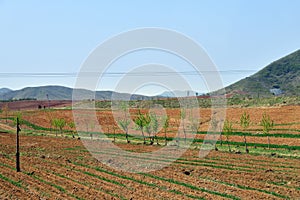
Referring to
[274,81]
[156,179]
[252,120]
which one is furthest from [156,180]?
[274,81]

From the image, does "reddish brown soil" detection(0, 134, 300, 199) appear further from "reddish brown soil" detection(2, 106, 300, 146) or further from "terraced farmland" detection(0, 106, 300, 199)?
"reddish brown soil" detection(2, 106, 300, 146)

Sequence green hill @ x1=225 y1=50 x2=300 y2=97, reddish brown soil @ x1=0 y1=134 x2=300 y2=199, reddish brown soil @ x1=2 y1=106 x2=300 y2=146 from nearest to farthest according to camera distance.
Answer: reddish brown soil @ x1=0 y1=134 x2=300 y2=199 < reddish brown soil @ x1=2 y1=106 x2=300 y2=146 < green hill @ x1=225 y1=50 x2=300 y2=97

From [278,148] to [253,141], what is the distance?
17.3 ft

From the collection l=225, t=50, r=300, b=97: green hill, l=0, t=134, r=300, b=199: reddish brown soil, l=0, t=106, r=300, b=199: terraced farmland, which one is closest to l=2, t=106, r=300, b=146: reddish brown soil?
l=0, t=106, r=300, b=199: terraced farmland

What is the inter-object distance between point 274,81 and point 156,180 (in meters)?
168

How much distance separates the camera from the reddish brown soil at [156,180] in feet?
56.7

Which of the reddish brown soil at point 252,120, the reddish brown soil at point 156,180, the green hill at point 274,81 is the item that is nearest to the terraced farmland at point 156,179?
the reddish brown soil at point 156,180

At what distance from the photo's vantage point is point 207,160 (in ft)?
99.1

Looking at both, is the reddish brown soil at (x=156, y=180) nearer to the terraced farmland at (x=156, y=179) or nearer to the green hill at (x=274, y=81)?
the terraced farmland at (x=156, y=179)

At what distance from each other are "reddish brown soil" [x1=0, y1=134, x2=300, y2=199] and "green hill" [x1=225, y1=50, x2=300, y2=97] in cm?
13165

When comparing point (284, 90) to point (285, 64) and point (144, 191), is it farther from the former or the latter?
point (144, 191)

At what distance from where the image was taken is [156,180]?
2080 cm

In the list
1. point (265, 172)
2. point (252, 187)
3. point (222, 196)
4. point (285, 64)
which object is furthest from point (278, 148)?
point (285, 64)

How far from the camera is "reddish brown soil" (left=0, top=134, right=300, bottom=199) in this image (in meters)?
17.3
